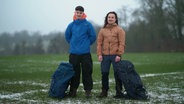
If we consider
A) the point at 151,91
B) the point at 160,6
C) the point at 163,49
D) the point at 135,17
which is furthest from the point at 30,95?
the point at 135,17

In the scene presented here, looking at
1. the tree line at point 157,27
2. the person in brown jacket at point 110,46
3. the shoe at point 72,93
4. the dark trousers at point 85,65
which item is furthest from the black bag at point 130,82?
the tree line at point 157,27

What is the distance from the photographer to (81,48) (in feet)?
27.2

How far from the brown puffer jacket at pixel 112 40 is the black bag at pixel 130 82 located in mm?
350

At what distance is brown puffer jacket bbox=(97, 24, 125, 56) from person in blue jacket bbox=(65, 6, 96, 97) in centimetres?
30

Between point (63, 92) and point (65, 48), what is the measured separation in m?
84.8

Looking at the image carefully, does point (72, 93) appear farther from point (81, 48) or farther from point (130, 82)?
point (130, 82)

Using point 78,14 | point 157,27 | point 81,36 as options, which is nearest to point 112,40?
point 81,36

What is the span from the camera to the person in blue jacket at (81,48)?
834 cm

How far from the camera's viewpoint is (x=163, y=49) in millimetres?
60250

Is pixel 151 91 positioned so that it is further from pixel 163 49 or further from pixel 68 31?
pixel 163 49

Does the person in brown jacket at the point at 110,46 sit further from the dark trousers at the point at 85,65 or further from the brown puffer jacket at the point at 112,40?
the dark trousers at the point at 85,65

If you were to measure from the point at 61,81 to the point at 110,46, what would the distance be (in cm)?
151

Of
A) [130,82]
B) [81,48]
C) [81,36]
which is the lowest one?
[130,82]

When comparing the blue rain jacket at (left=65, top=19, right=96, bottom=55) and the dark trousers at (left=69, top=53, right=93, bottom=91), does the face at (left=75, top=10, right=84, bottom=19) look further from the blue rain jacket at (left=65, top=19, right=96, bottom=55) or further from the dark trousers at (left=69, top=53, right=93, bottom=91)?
the dark trousers at (left=69, top=53, right=93, bottom=91)
